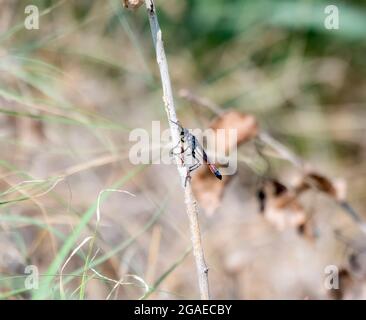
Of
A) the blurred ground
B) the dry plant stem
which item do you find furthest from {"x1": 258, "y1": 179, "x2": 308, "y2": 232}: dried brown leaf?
the dry plant stem

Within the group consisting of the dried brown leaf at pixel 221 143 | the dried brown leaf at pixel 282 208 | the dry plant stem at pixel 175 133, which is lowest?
the dry plant stem at pixel 175 133

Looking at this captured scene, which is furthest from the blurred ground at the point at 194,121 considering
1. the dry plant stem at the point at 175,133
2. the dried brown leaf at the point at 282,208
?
the dry plant stem at the point at 175,133

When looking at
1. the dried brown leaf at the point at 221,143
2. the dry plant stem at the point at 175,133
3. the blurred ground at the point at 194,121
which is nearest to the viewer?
A: the dry plant stem at the point at 175,133

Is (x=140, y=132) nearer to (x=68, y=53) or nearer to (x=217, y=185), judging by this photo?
(x=217, y=185)

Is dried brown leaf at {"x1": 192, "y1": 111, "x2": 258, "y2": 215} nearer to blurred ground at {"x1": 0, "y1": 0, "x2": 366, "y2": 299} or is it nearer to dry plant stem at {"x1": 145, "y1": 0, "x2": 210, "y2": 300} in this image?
blurred ground at {"x1": 0, "y1": 0, "x2": 366, "y2": 299}

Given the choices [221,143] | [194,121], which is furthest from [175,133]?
[194,121]

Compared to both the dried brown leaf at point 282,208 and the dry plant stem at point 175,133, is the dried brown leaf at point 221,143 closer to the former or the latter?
the dried brown leaf at point 282,208

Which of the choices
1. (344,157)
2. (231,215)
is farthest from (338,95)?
(231,215)
